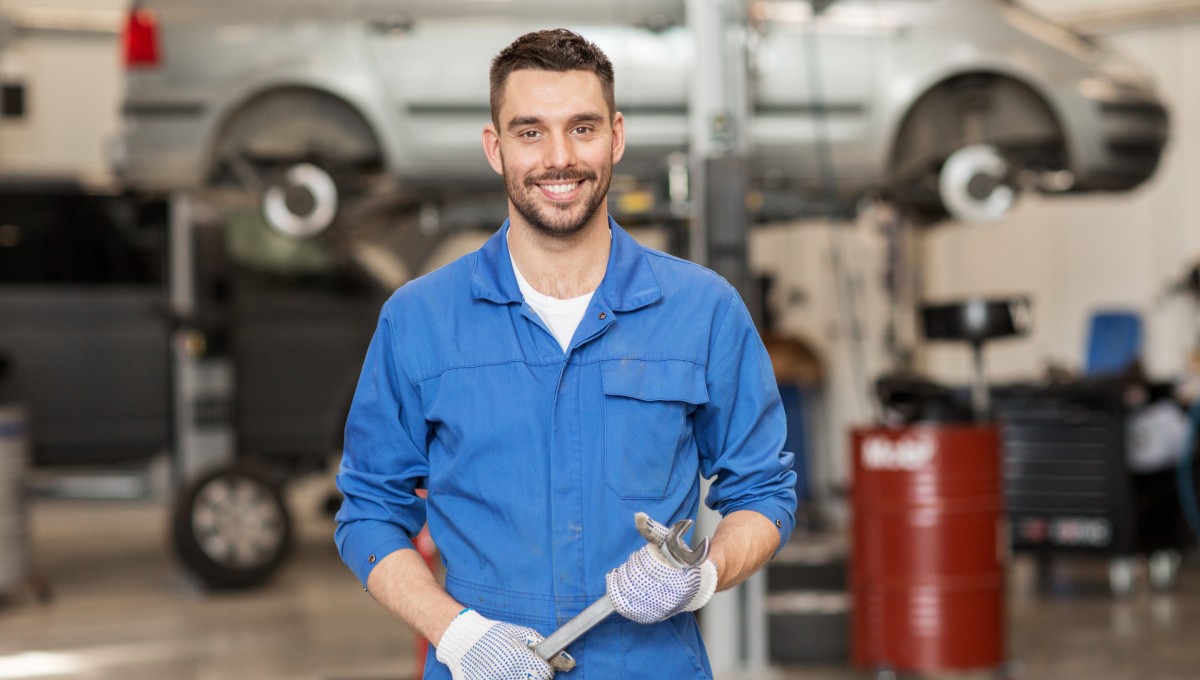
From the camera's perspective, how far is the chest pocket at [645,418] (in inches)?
62.4

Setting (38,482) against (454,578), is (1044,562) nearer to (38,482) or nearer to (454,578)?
(454,578)

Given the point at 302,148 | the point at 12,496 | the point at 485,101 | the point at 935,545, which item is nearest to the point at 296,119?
the point at 302,148

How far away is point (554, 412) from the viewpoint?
1.58 m

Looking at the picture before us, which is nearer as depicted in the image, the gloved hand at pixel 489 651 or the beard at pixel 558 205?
the gloved hand at pixel 489 651

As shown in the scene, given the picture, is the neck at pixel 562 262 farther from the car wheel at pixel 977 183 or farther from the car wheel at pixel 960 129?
the car wheel at pixel 960 129

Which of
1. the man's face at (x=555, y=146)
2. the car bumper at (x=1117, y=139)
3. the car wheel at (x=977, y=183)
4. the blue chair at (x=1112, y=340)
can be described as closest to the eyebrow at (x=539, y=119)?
the man's face at (x=555, y=146)

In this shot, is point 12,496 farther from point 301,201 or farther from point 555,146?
point 555,146

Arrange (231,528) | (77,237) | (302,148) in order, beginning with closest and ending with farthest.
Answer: (302,148)
(231,528)
(77,237)

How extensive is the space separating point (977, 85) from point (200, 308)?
11.3ft

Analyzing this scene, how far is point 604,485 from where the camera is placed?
5.20 ft

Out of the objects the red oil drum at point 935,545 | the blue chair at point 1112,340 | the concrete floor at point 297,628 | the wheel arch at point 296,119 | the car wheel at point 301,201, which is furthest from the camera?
the blue chair at point 1112,340

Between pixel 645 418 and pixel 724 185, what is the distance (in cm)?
277

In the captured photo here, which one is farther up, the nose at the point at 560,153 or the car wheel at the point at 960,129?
the car wheel at the point at 960,129

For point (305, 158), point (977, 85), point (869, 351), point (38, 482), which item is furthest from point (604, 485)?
point (38, 482)
